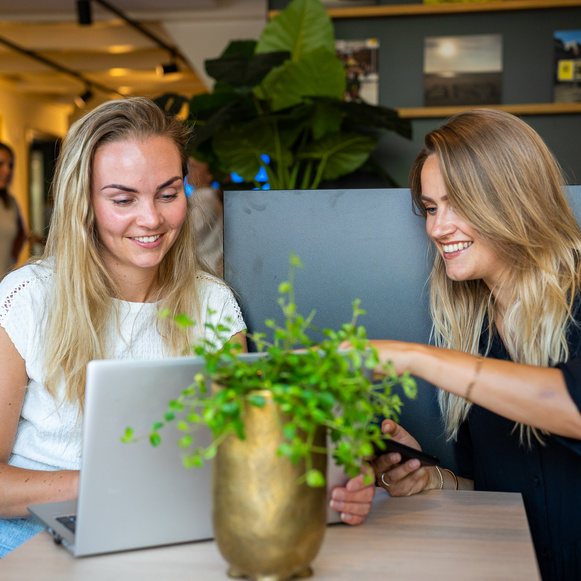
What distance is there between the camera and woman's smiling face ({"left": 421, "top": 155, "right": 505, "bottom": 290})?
1.45 m

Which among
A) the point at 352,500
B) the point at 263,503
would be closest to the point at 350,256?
the point at 352,500

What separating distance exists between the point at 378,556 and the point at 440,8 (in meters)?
2.96

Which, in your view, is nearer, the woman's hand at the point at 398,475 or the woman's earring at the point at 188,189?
the woman's hand at the point at 398,475

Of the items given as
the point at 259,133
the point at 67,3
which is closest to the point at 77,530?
the point at 259,133

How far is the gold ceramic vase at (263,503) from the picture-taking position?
33.1 inches

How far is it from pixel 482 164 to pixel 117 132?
76cm

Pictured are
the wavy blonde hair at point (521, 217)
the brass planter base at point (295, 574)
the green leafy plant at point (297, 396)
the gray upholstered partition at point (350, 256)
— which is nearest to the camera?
the green leafy plant at point (297, 396)

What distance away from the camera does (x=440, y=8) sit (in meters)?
3.41

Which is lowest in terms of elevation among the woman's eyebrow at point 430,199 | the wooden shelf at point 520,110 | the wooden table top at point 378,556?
the wooden table top at point 378,556

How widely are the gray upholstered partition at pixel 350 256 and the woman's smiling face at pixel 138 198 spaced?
0.18m

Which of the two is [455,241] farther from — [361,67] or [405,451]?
[361,67]

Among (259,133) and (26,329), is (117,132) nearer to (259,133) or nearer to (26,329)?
(26,329)

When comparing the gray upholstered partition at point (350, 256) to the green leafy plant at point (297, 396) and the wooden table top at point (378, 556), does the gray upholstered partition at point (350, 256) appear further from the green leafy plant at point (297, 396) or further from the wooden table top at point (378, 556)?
the green leafy plant at point (297, 396)

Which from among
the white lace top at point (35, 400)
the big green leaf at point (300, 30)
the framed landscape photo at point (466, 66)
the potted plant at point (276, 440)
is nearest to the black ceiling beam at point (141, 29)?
the big green leaf at point (300, 30)
